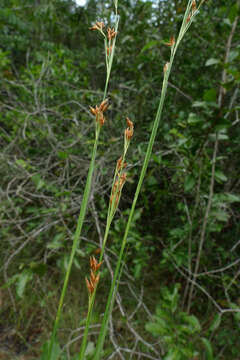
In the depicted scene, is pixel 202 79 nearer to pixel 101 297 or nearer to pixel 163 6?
pixel 163 6

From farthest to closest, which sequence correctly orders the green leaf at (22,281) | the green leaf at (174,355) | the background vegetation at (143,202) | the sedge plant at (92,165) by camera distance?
the background vegetation at (143,202), the green leaf at (22,281), the green leaf at (174,355), the sedge plant at (92,165)

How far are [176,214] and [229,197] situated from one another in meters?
0.32

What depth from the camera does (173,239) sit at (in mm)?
1043

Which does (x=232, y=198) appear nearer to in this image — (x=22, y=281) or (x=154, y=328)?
(x=154, y=328)

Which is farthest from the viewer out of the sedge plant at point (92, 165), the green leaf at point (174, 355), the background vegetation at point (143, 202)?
the background vegetation at point (143, 202)

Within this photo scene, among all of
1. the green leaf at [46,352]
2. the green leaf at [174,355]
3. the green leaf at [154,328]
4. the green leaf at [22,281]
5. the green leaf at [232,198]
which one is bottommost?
the green leaf at [174,355]

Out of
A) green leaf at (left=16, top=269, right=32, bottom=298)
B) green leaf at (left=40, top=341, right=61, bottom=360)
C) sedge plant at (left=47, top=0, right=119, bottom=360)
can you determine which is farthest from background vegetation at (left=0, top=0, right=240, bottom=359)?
sedge plant at (left=47, top=0, right=119, bottom=360)

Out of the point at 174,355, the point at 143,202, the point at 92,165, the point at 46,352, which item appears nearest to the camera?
the point at 92,165

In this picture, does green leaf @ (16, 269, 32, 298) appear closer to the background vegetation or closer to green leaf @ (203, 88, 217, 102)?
the background vegetation

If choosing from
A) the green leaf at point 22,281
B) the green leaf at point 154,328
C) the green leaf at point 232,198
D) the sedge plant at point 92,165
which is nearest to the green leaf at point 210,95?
the green leaf at point 232,198

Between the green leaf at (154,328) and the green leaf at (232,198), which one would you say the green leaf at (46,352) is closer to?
the green leaf at (154,328)

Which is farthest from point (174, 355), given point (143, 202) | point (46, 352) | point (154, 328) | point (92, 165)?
point (92, 165)

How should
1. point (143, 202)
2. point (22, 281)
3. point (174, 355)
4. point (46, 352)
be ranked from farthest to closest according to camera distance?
point (143, 202)
point (22, 281)
point (174, 355)
point (46, 352)

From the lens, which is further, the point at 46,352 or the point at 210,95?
the point at 210,95
